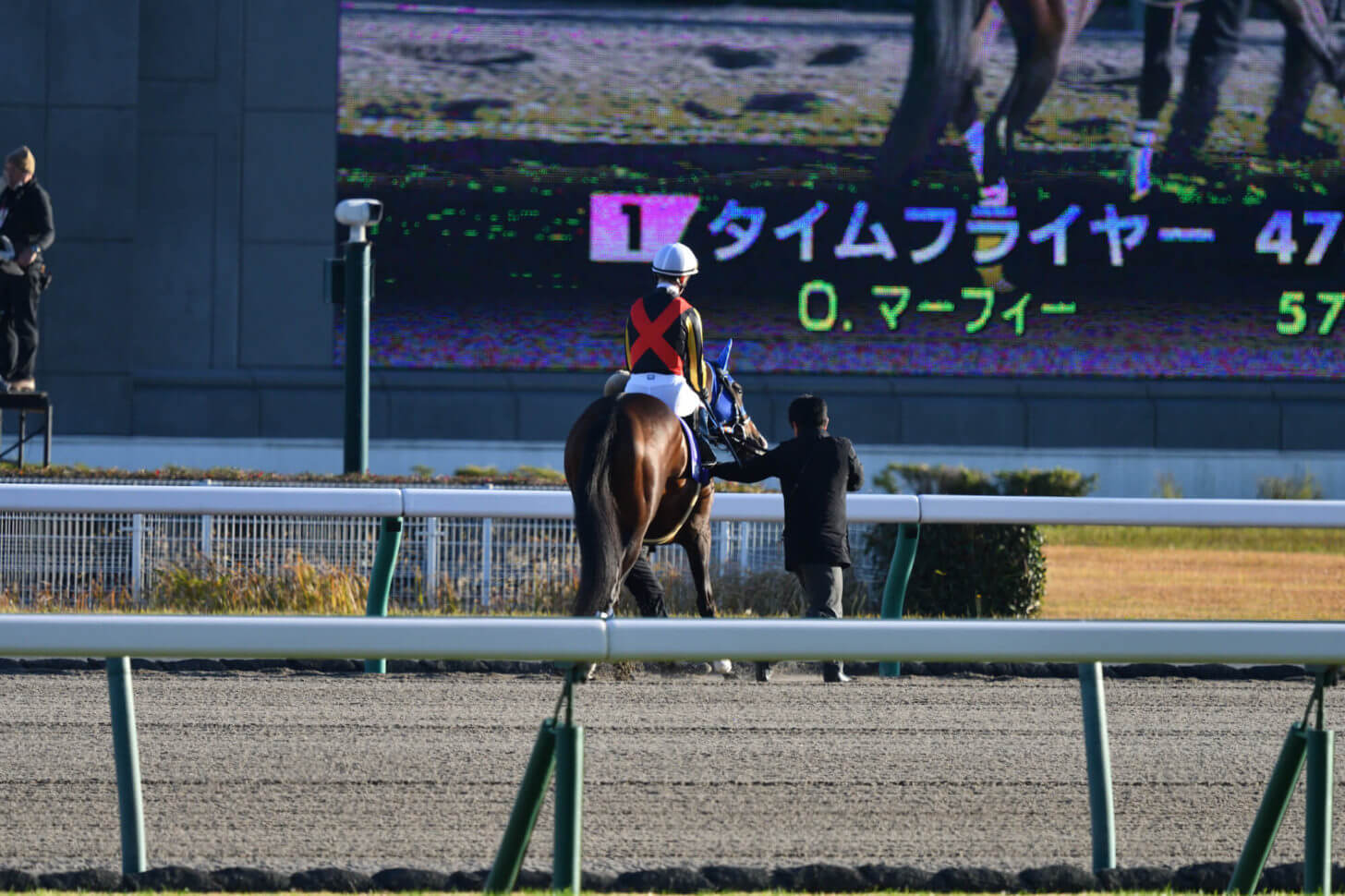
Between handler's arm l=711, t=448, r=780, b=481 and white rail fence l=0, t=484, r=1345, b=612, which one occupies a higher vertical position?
handler's arm l=711, t=448, r=780, b=481

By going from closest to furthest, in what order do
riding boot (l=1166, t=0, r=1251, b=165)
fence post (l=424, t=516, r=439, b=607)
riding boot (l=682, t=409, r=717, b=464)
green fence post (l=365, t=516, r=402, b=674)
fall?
riding boot (l=682, t=409, r=717, b=464) → green fence post (l=365, t=516, r=402, b=674) → fence post (l=424, t=516, r=439, b=607) → riding boot (l=1166, t=0, r=1251, b=165)

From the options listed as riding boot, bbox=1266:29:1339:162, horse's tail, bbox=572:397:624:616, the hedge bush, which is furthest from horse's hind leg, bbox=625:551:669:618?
riding boot, bbox=1266:29:1339:162

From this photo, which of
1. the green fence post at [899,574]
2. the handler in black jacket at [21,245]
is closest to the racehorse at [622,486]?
the green fence post at [899,574]

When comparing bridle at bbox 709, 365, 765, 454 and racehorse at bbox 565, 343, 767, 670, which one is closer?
racehorse at bbox 565, 343, 767, 670

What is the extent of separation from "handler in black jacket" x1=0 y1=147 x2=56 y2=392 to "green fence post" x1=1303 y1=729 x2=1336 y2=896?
10.1 meters

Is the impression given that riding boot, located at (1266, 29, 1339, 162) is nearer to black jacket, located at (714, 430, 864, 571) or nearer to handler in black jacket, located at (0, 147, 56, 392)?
handler in black jacket, located at (0, 147, 56, 392)

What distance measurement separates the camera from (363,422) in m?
13.7

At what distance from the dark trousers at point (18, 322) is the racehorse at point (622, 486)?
20.8 ft

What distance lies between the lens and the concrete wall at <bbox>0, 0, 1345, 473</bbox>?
20.0m

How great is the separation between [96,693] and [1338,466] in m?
16.4

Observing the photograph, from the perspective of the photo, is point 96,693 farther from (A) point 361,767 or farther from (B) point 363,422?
(B) point 363,422

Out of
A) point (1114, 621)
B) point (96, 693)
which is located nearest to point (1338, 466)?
point (96, 693)

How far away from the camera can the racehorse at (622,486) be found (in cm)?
706

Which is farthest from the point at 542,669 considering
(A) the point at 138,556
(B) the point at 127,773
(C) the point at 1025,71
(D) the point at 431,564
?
(C) the point at 1025,71
